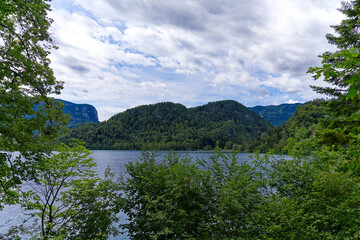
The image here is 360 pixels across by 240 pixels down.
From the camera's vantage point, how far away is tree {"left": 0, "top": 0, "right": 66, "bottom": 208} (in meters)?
6.11

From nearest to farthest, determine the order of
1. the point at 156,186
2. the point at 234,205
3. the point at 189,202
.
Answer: the point at 234,205 < the point at 189,202 < the point at 156,186

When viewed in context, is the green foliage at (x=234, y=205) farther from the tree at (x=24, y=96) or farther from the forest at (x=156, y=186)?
the tree at (x=24, y=96)

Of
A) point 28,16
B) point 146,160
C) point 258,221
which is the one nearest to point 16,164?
point 146,160

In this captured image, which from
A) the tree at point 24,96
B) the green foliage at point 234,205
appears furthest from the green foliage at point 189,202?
the tree at point 24,96

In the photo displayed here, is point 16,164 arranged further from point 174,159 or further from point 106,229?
point 174,159

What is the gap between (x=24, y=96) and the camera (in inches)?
269

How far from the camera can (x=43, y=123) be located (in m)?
7.25

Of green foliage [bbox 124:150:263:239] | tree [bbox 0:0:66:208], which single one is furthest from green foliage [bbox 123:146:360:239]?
tree [bbox 0:0:66:208]

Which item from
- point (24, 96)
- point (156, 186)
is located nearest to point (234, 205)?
point (156, 186)

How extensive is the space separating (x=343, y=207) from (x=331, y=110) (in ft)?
25.2

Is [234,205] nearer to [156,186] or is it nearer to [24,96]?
[156,186]

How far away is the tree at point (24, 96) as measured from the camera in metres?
6.11

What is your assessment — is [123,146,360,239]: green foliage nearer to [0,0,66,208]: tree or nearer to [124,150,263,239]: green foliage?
[124,150,263,239]: green foliage

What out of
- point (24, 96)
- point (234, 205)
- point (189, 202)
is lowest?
point (189, 202)
